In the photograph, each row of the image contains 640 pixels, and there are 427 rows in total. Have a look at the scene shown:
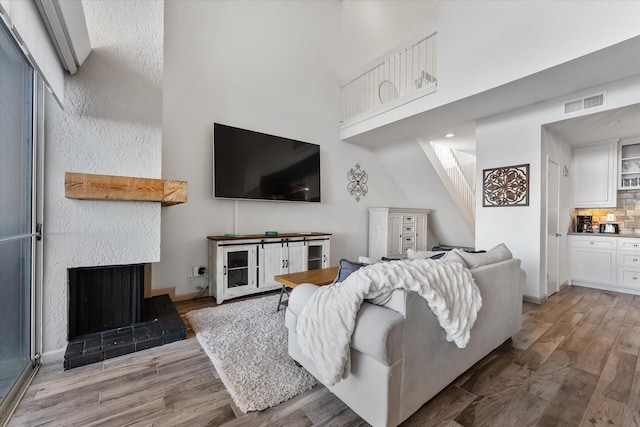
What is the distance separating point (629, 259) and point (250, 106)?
5742mm

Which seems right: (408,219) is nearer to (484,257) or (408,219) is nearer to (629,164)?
(629,164)

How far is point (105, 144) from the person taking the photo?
2018 millimetres

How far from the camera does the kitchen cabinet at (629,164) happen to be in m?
3.90

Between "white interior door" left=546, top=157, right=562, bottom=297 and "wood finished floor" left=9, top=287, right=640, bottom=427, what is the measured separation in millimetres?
1443

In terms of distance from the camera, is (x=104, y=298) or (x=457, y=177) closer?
(x=104, y=298)

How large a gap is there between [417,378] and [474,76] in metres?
3.07

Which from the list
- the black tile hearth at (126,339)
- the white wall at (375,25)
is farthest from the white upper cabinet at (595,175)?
the black tile hearth at (126,339)

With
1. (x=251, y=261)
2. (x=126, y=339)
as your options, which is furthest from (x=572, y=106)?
(x=126, y=339)

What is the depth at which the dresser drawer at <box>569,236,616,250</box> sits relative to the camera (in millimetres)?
3819

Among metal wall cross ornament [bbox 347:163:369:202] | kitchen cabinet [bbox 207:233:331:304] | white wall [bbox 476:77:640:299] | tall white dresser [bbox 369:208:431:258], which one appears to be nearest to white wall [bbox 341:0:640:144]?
white wall [bbox 476:77:640:299]

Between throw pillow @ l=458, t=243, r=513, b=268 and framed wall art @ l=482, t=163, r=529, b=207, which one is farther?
framed wall art @ l=482, t=163, r=529, b=207

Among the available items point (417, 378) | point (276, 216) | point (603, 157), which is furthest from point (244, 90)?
point (603, 157)

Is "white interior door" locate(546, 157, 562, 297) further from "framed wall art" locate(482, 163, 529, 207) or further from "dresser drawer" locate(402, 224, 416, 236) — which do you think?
"dresser drawer" locate(402, 224, 416, 236)

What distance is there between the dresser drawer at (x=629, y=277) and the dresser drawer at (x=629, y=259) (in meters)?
0.06
